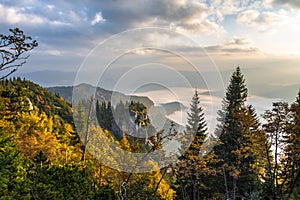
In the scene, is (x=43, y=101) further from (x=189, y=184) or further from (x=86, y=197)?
(x=86, y=197)

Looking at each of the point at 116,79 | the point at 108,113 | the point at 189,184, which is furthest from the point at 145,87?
the point at 189,184

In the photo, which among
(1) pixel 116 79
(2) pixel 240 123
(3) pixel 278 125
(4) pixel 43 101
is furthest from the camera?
(4) pixel 43 101

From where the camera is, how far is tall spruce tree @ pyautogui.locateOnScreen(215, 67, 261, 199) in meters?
20.8

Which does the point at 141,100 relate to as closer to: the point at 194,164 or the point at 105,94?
the point at 105,94

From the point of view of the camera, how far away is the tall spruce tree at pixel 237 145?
20.8m

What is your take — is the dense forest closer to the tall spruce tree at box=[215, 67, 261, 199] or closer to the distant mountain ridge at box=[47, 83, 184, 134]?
the tall spruce tree at box=[215, 67, 261, 199]

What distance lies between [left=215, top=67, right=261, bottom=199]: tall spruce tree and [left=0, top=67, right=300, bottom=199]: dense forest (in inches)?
2.7

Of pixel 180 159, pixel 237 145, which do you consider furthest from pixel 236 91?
pixel 180 159

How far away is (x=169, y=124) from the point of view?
18.0 metres

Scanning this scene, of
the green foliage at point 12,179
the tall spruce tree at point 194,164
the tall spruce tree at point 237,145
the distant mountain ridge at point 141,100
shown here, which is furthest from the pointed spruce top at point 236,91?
the green foliage at point 12,179

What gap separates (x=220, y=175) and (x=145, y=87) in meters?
10.2

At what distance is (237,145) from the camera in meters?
23.6

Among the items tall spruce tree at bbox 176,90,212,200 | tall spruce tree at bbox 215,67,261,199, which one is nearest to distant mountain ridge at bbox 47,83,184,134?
tall spruce tree at bbox 176,90,212,200

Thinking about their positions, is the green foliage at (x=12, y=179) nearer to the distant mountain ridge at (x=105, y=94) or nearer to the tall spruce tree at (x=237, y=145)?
the distant mountain ridge at (x=105, y=94)
